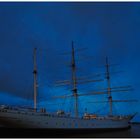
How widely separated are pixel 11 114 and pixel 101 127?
78.1ft

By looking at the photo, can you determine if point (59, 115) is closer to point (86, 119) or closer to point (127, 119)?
point (86, 119)

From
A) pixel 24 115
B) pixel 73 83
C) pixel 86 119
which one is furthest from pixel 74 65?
pixel 24 115

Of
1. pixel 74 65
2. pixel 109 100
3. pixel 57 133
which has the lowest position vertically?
pixel 57 133

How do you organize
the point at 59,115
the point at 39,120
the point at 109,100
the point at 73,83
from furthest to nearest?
the point at 109,100 → the point at 73,83 → the point at 59,115 → the point at 39,120

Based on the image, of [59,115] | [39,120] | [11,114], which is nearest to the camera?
[11,114]

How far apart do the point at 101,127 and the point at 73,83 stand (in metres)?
11.4

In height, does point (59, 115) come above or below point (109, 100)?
below

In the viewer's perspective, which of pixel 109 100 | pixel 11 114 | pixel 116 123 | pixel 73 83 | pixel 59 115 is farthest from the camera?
pixel 109 100

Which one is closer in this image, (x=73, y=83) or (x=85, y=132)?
(x=85, y=132)

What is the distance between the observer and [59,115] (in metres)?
40.0

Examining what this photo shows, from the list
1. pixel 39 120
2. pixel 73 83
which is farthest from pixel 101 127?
pixel 39 120

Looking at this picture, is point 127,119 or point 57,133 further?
point 127,119

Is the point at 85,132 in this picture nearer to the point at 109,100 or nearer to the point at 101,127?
the point at 101,127

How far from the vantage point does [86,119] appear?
4678cm
